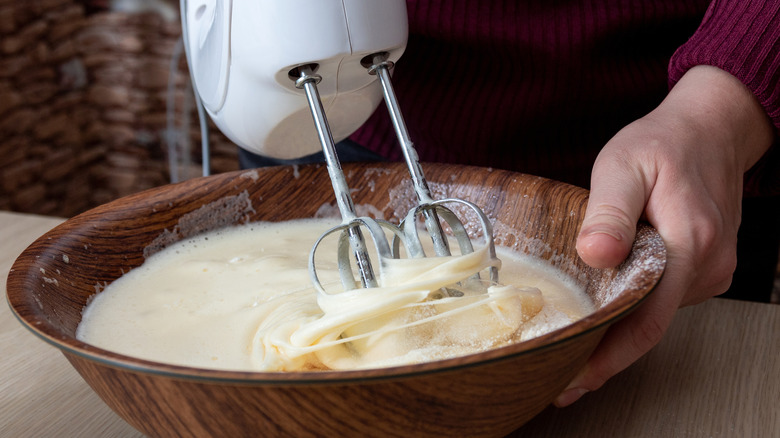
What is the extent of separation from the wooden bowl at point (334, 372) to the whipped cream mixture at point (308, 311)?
1.0 inches

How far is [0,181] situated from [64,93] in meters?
Answer: 0.33

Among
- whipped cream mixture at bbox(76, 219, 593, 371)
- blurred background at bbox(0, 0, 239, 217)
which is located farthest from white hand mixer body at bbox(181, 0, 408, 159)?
blurred background at bbox(0, 0, 239, 217)

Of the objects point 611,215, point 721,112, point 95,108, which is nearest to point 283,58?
point 611,215

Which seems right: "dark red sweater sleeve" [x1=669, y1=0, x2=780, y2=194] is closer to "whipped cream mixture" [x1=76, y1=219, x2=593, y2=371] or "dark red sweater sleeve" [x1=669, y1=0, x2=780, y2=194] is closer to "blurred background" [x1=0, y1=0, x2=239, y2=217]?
"whipped cream mixture" [x1=76, y1=219, x2=593, y2=371]

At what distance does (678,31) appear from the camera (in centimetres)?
85

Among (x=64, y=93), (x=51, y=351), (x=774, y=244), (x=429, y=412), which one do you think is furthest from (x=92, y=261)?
(x=64, y=93)

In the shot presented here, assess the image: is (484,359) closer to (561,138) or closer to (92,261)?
(92,261)

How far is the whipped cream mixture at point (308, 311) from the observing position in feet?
1.64

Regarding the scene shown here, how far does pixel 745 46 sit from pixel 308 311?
1.44ft

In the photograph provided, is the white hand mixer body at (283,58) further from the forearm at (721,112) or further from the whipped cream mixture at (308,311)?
the forearm at (721,112)

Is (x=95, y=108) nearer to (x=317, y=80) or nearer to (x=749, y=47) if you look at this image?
(x=317, y=80)

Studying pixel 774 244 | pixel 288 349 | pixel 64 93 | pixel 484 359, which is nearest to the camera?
pixel 484 359

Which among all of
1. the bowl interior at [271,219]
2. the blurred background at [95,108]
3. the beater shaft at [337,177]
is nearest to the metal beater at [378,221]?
the beater shaft at [337,177]

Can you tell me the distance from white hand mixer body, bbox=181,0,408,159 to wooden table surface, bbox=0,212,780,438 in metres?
0.27
